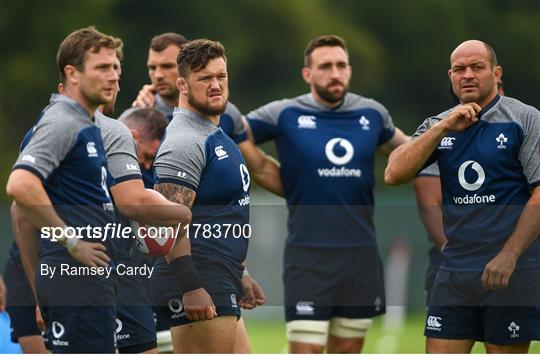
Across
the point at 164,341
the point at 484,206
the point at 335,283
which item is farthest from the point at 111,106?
the point at 335,283

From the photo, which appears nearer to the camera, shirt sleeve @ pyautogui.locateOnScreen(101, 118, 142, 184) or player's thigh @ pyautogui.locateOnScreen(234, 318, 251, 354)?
shirt sleeve @ pyautogui.locateOnScreen(101, 118, 142, 184)

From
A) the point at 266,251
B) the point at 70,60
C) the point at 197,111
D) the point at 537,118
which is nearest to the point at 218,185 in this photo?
the point at 197,111

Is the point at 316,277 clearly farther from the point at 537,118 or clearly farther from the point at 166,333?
the point at 537,118

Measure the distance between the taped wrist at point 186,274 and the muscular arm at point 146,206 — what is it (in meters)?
0.20

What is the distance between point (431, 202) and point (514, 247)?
1553mm

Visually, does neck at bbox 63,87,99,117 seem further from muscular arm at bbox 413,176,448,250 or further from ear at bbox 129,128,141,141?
muscular arm at bbox 413,176,448,250

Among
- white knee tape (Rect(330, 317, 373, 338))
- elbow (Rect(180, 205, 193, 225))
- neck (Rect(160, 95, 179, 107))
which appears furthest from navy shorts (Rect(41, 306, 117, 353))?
white knee tape (Rect(330, 317, 373, 338))

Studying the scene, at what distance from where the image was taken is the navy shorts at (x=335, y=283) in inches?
381

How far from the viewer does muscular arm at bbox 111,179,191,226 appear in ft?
24.2

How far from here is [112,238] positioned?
750 centimetres

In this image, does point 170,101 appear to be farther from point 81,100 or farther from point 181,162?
point 81,100

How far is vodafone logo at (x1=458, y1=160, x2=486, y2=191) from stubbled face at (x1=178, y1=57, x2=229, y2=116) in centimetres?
138

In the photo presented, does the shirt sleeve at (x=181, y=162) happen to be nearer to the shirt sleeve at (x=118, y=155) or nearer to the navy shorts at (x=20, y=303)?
the shirt sleeve at (x=118, y=155)

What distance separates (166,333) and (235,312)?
189 centimetres
